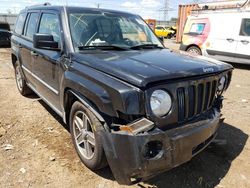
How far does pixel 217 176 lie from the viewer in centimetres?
329

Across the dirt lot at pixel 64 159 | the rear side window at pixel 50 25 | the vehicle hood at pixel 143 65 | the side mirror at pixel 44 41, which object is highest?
the rear side window at pixel 50 25

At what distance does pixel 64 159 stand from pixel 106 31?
71.6 inches

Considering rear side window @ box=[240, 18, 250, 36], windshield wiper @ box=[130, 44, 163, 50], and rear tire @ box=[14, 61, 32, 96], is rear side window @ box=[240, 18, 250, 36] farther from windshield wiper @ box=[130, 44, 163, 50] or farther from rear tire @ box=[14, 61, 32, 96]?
rear tire @ box=[14, 61, 32, 96]

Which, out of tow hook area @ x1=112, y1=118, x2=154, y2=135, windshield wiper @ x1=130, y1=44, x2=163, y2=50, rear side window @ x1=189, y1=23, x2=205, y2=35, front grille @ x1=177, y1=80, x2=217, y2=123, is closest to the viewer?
tow hook area @ x1=112, y1=118, x2=154, y2=135

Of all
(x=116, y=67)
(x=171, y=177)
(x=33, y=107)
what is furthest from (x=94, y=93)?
(x=33, y=107)

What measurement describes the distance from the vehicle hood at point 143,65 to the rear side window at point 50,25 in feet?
2.33

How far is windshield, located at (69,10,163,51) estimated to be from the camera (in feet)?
11.8

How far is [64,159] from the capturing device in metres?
3.58

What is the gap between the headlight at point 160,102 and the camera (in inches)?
98.3

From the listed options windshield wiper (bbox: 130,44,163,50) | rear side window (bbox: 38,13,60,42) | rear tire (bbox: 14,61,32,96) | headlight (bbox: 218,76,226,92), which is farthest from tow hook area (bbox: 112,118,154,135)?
rear tire (bbox: 14,61,32,96)

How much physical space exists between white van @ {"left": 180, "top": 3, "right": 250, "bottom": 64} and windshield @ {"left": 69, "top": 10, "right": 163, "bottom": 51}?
7403 mm

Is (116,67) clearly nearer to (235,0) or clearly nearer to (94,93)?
(94,93)

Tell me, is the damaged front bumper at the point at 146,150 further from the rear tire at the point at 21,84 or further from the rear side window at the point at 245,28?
the rear side window at the point at 245,28

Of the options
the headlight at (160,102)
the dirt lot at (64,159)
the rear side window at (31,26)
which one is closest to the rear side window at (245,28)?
the dirt lot at (64,159)
